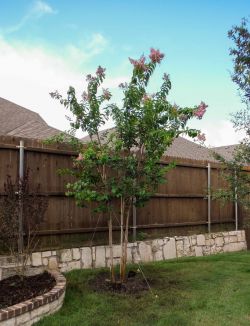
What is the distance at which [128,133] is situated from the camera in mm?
5652

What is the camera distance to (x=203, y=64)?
8.80 metres

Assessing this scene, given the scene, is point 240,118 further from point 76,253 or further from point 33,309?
point 33,309

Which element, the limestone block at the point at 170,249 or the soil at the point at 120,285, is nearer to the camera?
the soil at the point at 120,285

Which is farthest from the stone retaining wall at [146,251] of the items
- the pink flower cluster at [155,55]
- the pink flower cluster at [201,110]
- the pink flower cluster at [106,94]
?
the pink flower cluster at [155,55]

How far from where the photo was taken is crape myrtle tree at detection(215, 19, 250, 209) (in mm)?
7016

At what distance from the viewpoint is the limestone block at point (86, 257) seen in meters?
6.46

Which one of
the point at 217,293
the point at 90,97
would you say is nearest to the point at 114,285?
the point at 217,293

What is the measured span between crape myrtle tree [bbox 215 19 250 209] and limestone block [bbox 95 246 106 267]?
2562 mm

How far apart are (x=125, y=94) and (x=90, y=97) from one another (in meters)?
0.52

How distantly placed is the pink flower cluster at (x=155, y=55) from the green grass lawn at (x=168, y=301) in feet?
10.6

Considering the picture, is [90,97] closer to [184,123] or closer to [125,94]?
[125,94]

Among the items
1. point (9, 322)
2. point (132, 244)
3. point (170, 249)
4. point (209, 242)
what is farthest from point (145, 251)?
point (9, 322)

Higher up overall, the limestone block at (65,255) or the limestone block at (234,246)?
the limestone block at (65,255)

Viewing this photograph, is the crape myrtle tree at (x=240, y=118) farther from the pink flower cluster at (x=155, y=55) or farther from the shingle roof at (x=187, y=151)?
the shingle roof at (x=187, y=151)
